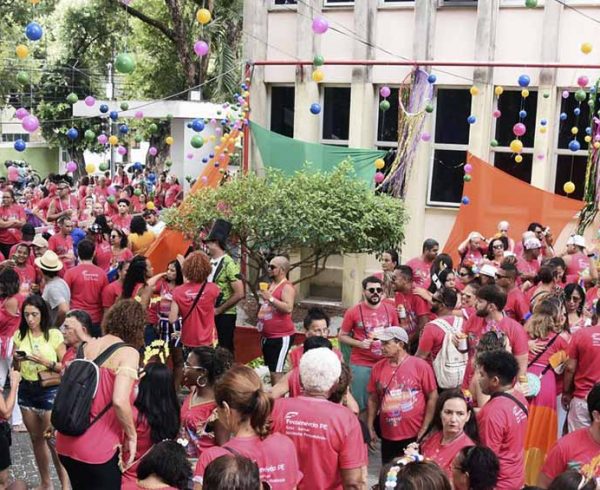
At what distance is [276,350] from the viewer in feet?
27.3

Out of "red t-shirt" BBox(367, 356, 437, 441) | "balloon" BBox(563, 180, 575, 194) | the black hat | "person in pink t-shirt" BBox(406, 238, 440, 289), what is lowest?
"red t-shirt" BBox(367, 356, 437, 441)

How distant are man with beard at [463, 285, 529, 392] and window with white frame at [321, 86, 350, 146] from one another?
840cm

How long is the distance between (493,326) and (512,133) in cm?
804

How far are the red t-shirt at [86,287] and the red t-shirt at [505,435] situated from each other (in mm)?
4928

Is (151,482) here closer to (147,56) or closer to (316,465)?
(316,465)

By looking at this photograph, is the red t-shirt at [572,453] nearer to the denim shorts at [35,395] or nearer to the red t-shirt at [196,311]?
the denim shorts at [35,395]

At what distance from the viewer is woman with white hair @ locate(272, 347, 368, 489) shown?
4.35 meters

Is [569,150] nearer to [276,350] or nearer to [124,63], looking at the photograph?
[276,350]

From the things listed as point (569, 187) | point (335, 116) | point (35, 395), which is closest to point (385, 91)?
point (335, 116)

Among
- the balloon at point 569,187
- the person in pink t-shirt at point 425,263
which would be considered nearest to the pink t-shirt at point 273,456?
the person in pink t-shirt at point 425,263

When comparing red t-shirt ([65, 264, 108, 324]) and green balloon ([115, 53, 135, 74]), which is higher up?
green balloon ([115, 53, 135, 74])

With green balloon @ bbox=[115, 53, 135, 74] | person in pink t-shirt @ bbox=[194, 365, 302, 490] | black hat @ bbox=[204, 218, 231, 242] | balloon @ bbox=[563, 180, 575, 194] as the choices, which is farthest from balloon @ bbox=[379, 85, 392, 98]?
person in pink t-shirt @ bbox=[194, 365, 302, 490]

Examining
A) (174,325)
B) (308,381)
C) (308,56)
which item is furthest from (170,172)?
(308,381)

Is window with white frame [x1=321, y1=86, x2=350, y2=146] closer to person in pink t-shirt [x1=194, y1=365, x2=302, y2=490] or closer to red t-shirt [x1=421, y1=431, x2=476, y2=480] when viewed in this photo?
red t-shirt [x1=421, y1=431, x2=476, y2=480]
